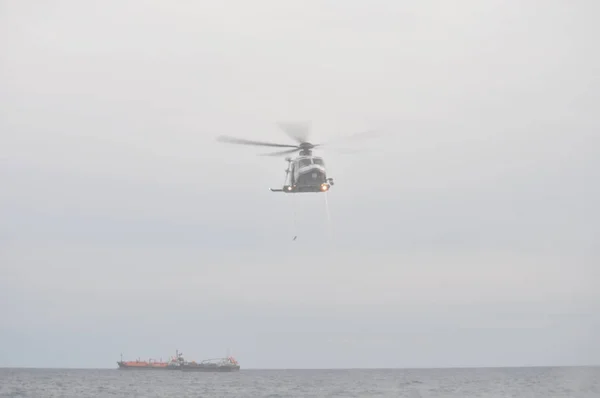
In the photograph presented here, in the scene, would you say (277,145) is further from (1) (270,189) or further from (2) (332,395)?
(2) (332,395)

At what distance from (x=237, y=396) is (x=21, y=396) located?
31.8m

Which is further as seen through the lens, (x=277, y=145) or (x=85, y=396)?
(x=85, y=396)

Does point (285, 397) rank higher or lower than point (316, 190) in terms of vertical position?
lower

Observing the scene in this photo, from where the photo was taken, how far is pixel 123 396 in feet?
364

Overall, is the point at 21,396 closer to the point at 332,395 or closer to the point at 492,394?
the point at 332,395

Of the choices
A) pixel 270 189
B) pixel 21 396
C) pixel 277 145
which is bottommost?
pixel 21 396

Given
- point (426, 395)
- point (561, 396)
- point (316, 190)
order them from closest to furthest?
point (316, 190)
point (561, 396)
point (426, 395)

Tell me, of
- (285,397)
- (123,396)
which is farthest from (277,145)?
(123,396)

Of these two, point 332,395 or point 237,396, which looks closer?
point 237,396

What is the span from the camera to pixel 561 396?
10669 cm

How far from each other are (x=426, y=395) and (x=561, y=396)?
20036 millimetres

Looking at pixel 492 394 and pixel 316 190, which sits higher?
Answer: pixel 316 190

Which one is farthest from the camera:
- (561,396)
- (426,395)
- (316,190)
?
(426,395)

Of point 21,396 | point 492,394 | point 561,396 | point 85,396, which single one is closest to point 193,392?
point 85,396
